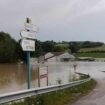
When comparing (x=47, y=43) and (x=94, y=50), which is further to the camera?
(x=94, y=50)

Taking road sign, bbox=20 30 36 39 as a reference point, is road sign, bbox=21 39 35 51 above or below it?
below

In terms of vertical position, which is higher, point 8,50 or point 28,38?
point 28,38

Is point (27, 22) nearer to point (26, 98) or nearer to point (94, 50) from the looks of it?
point (26, 98)

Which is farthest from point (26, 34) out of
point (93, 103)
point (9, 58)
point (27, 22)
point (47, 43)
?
point (47, 43)

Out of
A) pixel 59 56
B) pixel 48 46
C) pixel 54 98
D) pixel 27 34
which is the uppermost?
pixel 27 34

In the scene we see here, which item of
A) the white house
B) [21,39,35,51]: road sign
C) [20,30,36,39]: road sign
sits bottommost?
the white house

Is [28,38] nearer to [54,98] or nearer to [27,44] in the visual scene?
[27,44]

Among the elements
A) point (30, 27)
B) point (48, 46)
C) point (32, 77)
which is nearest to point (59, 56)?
A: point (48, 46)

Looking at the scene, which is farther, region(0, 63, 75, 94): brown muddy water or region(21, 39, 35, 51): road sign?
region(0, 63, 75, 94): brown muddy water

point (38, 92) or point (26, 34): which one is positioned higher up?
point (26, 34)

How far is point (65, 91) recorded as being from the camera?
17906 mm

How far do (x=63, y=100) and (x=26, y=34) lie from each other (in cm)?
294

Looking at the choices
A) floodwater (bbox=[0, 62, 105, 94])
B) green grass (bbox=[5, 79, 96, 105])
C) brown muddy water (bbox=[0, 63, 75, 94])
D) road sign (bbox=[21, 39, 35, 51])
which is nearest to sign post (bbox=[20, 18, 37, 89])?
road sign (bbox=[21, 39, 35, 51])

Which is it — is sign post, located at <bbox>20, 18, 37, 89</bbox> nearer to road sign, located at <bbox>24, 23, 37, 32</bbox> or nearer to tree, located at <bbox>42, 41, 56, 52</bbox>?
road sign, located at <bbox>24, 23, 37, 32</bbox>
